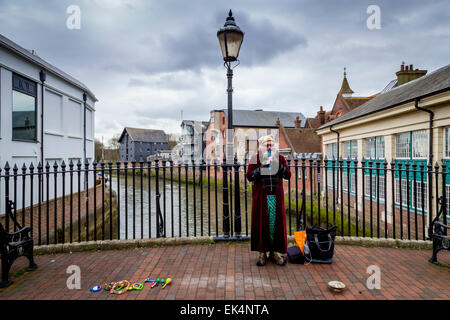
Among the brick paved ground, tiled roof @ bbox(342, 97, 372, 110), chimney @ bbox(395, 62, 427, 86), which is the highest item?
tiled roof @ bbox(342, 97, 372, 110)

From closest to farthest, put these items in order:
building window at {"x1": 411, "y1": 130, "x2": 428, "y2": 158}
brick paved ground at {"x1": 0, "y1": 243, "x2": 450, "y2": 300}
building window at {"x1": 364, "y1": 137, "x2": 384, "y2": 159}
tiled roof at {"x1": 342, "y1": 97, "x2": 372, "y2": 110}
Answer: brick paved ground at {"x1": 0, "y1": 243, "x2": 450, "y2": 300}, building window at {"x1": 411, "y1": 130, "x2": 428, "y2": 158}, building window at {"x1": 364, "y1": 137, "x2": 384, "y2": 159}, tiled roof at {"x1": 342, "y1": 97, "x2": 372, "y2": 110}

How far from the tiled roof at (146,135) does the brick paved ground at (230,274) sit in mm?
60823

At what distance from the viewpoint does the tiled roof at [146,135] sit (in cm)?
6226

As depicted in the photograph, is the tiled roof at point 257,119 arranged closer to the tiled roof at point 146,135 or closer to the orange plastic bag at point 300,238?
the tiled roof at point 146,135

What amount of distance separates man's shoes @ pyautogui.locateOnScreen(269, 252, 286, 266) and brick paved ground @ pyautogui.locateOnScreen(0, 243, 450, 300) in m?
0.08

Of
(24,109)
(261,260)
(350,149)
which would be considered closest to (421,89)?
(350,149)

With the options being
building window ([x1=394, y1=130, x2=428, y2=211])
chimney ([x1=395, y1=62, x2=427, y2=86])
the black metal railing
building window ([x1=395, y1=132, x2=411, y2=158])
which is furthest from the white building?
chimney ([x1=395, y1=62, x2=427, y2=86])

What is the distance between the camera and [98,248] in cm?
449

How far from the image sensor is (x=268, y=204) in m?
3.75

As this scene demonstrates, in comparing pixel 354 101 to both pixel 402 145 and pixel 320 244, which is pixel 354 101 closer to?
pixel 402 145

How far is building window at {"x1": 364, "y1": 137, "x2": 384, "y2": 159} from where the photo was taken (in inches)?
434

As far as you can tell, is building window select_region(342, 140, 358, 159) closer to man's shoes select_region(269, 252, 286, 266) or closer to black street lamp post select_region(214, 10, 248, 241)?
black street lamp post select_region(214, 10, 248, 241)
